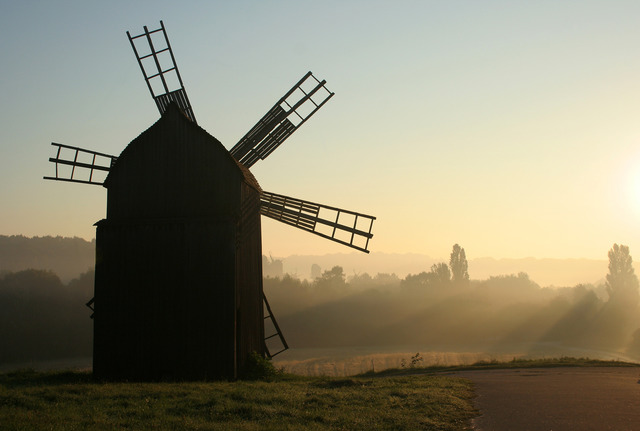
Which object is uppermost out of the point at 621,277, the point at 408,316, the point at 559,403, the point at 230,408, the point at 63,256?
the point at 63,256

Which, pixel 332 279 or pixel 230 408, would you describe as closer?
pixel 230 408

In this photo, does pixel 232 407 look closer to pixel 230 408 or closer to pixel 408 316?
pixel 230 408

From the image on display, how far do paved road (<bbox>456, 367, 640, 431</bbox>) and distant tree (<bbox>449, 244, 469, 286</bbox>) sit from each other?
104407 mm

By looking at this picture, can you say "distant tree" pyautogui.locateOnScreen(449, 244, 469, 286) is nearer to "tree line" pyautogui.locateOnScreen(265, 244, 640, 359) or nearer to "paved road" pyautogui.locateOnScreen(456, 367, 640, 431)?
"tree line" pyautogui.locateOnScreen(265, 244, 640, 359)

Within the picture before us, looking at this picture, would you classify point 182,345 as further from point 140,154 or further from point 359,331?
point 359,331

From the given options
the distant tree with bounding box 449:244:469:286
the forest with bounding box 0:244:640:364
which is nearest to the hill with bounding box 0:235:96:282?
the forest with bounding box 0:244:640:364

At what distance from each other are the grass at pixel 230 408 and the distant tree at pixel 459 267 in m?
110

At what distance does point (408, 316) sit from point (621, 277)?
3940cm

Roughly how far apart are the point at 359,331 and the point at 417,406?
303ft

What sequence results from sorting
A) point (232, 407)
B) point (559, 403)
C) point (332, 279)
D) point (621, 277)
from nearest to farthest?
point (232, 407)
point (559, 403)
point (621, 277)
point (332, 279)

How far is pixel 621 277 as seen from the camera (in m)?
103

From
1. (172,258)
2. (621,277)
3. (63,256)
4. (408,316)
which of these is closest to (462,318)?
(408,316)

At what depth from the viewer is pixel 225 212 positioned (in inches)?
830

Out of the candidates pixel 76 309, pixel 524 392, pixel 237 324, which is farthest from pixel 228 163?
pixel 76 309
